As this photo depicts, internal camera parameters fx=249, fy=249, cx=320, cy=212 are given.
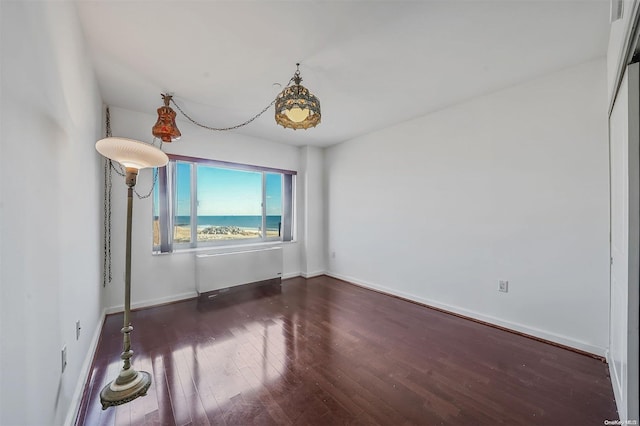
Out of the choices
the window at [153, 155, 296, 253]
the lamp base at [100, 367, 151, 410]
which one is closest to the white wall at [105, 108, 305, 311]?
the window at [153, 155, 296, 253]

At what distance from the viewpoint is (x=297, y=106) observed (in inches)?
81.7

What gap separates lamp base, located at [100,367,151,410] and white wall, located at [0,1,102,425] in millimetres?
169

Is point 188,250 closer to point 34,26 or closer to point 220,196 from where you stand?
point 220,196

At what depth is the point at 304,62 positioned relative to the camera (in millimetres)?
2141

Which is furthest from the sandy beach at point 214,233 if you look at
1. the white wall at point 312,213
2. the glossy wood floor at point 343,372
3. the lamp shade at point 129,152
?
the lamp shade at point 129,152

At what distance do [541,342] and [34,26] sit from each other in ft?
13.2

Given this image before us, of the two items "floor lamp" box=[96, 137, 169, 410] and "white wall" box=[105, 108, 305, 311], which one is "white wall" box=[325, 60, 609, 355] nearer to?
"white wall" box=[105, 108, 305, 311]

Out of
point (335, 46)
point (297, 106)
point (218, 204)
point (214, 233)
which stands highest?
point (335, 46)

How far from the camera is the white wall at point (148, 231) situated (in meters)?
3.01

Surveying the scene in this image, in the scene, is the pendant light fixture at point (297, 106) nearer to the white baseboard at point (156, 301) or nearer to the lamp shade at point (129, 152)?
the lamp shade at point (129, 152)

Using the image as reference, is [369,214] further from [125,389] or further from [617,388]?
[125,389]

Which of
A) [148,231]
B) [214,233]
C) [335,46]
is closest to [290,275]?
[214,233]

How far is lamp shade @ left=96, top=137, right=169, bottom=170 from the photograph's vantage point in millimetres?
1503

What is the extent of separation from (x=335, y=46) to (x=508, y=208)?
2.32 metres
